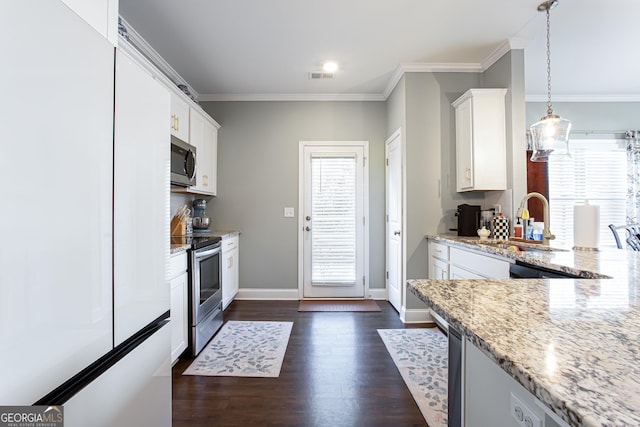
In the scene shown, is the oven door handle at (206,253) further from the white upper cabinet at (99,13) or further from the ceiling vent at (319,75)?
the ceiling vent at (319,75)

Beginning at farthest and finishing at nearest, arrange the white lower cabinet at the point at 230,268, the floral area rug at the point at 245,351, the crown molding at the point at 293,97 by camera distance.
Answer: the crown molding at the point at 293,97 < the white lower cabinet at the point at 230,268 < the floral area rug at the point at 245,351

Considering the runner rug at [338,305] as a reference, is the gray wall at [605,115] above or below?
above

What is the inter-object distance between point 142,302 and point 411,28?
9.20ft

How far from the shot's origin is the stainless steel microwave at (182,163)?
2555 millimetres

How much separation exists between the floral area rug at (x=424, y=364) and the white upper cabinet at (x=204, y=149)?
99.2 inches

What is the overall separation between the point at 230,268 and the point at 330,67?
8.38 ft

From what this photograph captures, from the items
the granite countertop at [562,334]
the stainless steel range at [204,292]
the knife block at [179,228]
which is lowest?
the stainless steel range at [204,292]

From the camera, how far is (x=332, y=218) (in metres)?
4.07

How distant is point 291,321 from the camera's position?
10.6 feet

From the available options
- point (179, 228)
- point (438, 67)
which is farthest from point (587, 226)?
point (179, 228)

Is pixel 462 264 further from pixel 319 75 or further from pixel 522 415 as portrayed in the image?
pixel 319 75

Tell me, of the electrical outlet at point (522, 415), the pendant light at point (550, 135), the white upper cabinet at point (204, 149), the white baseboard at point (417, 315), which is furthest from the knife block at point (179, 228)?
the pendant light at point (550, 135)

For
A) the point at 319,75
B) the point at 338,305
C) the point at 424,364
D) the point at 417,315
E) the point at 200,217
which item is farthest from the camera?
the point at 338,305

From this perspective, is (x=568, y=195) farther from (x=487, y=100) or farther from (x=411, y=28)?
(x=411, y=28)
